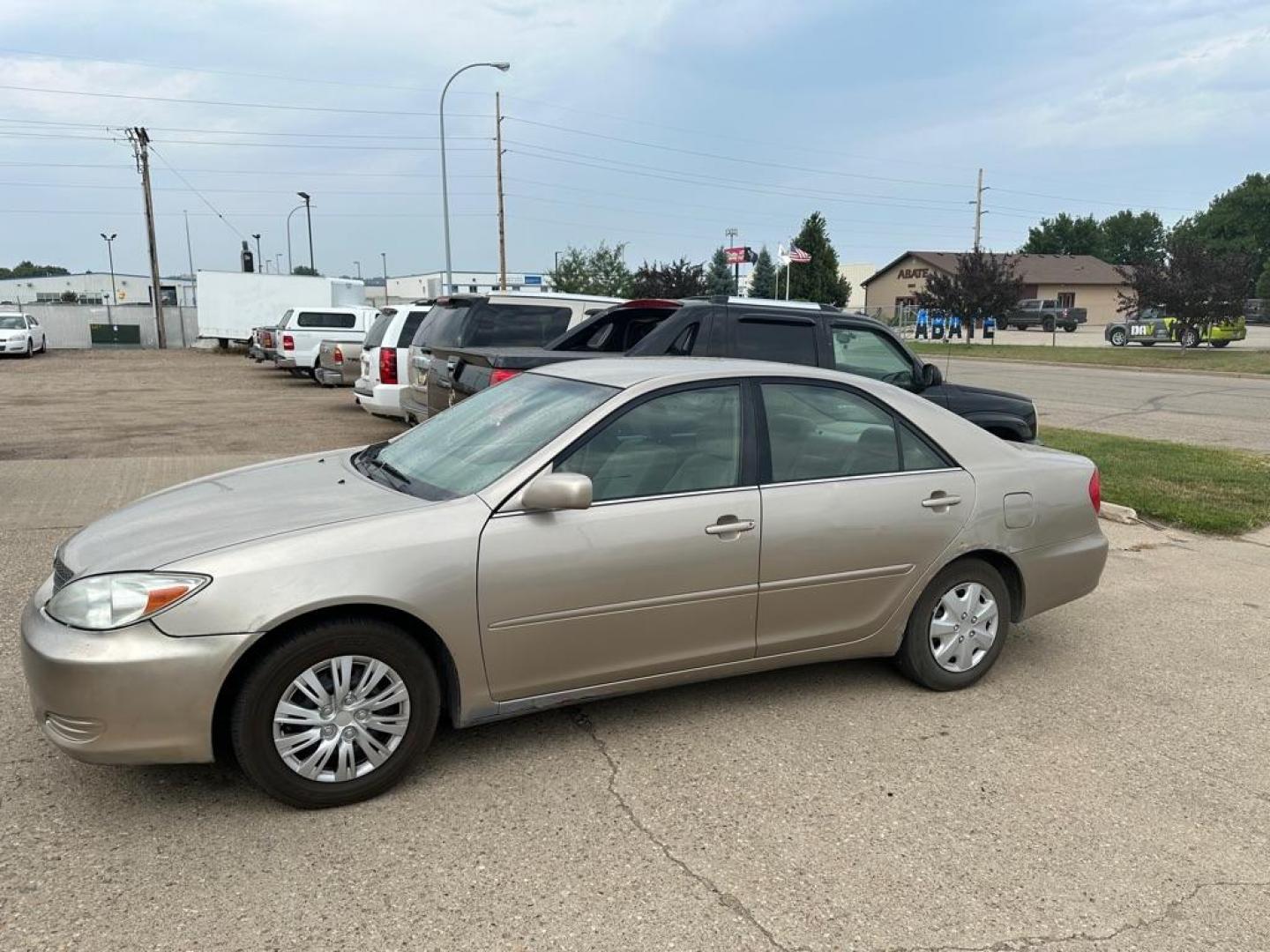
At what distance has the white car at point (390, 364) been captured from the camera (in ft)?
37.9

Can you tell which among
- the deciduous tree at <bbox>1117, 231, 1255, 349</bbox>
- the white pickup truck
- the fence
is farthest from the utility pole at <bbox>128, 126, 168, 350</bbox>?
the deciduous tree at <bbox>1117, 231, 1255, 349</bbox>

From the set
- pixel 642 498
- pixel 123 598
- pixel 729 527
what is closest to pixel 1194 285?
pixel 729 527

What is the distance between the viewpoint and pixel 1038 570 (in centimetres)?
441

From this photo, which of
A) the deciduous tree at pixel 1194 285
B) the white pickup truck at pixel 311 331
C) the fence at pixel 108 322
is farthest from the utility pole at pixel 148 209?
the deciduous tree at pixel 1194 285

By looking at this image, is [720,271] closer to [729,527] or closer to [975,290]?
[975,290]

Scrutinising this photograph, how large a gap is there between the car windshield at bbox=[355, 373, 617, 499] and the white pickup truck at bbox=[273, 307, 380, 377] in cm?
1860

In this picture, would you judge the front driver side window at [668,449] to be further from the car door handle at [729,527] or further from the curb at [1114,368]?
the curb at [1114,368]

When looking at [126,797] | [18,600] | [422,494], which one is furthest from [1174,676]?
[18,600]

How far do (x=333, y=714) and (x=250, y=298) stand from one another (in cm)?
3759

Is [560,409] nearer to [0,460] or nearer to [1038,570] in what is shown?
[1038,570]

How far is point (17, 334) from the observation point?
33.2 metres

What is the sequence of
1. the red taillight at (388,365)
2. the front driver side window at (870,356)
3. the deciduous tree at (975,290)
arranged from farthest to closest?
the deciduous tree at (975,290), the red taillight at (388,365), the front driver side window at (870,356)

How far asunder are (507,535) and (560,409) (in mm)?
754

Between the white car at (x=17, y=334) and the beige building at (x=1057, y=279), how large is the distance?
196ft
